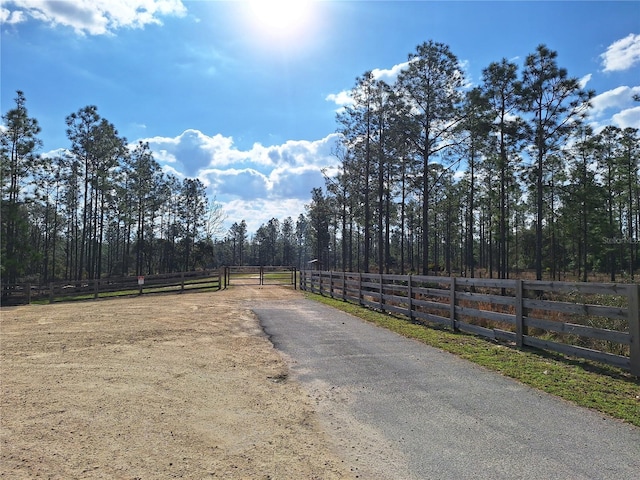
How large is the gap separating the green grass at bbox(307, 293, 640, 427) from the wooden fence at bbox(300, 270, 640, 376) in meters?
0.19

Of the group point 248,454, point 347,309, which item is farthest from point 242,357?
point 347,309

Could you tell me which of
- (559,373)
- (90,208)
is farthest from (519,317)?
(90,208)

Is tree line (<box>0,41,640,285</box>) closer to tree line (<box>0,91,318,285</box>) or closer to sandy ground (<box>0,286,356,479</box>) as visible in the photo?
tree line (<box>0,91,318,285</box>)

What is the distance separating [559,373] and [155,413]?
4.92 metres

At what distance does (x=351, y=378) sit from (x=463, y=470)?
2.46m

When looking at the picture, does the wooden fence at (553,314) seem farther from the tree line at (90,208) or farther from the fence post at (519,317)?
the tree line at (90,208)

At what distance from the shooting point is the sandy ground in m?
2.90

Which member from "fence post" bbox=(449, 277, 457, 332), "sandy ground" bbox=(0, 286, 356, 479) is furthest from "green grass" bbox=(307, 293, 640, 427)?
"sandy ground" bbox=(0, 286, 356, 479)

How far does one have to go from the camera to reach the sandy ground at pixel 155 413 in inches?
114

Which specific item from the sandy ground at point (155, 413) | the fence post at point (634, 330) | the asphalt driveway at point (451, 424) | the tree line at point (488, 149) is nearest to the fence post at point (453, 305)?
the asphalt driveway at point (451, 424)

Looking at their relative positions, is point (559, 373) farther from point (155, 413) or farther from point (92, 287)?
point (92, 287)

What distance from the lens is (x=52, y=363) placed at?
19.0 feet

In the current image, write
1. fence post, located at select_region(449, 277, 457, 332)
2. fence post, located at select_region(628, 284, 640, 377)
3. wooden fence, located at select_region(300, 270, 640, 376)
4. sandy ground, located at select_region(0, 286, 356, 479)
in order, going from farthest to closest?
fence post, located at select_region(449, 277, 457, 332)
wooden fence, located at select_region(300, 270, 640, 376)
fence post, located at select_region(628, 284, 640, 377)
sandy ground, located at select_region(0, 286, 356, 479)

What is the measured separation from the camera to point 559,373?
Answer: 5.25 metres
